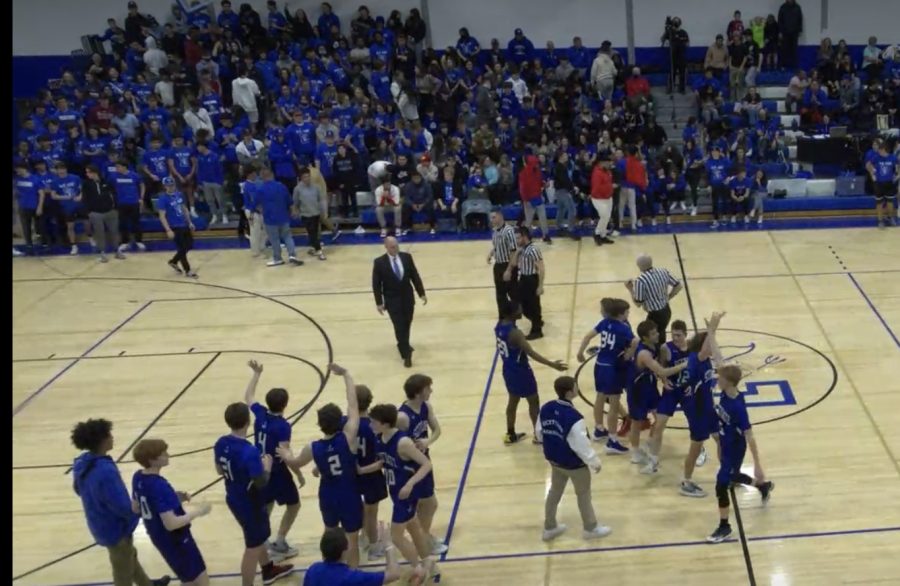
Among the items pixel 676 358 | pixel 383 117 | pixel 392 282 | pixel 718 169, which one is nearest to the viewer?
pixel 676 358

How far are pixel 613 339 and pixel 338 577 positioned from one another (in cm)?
445

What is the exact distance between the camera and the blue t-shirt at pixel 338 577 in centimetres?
519

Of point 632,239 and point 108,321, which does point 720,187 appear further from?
point 108,321

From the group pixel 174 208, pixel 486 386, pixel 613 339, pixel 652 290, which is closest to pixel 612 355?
pixel 613 339

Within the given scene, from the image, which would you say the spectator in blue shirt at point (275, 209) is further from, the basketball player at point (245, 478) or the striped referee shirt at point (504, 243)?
the basketball player at point (245, 478)

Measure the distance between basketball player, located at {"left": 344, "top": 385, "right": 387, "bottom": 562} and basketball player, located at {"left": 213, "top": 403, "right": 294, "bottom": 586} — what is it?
73cm

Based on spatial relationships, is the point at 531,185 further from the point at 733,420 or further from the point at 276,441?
the point at 276,441

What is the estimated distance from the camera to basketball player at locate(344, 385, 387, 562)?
706 centimetres

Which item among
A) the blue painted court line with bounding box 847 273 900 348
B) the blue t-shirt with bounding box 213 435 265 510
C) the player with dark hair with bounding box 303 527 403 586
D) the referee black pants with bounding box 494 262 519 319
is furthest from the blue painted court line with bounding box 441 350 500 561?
the blue painted court line with bounding box 847 273 900 348

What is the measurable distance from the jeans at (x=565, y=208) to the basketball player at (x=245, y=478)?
1213cm

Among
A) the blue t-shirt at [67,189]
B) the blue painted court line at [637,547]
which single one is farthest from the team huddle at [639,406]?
the blue t-shirt at [67,189]

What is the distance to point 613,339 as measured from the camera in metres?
8.88

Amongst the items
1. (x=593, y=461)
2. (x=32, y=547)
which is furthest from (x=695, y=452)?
(x=32, y=547)

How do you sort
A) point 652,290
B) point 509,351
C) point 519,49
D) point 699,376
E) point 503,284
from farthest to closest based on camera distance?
point 519,49
point 503,284
point 652,290
point 509,351
point 699,376
